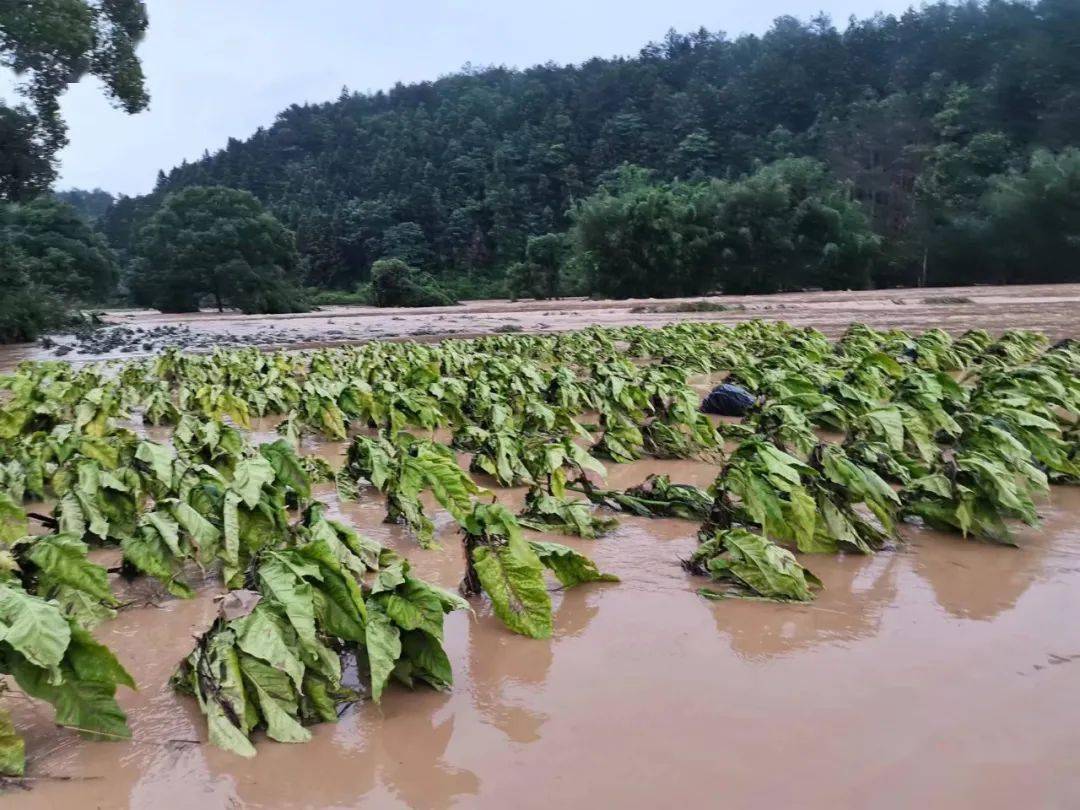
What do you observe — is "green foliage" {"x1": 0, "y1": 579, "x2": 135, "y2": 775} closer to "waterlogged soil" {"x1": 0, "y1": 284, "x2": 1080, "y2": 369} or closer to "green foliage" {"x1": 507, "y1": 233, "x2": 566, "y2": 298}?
"waterlogged soil" {"x1": 0, "y1": 284, "x2": 1080, "y2": 369}

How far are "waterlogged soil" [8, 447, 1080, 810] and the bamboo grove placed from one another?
10 centimetres

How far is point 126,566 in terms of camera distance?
2.94 metres

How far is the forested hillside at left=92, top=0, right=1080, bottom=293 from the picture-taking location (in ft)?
128

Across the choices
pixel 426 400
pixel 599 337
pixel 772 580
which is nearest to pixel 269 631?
pixel 772 580

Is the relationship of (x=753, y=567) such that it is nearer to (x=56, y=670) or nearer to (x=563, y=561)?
(x=563, y=561)

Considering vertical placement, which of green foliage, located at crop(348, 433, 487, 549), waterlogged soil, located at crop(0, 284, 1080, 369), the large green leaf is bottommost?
waterlogged soil, located at crop(0, 284, 1080, 369)

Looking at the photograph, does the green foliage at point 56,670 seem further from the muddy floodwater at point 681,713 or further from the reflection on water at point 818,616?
the reflection on water at point 818,616

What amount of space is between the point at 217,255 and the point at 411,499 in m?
39.1

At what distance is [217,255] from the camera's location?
38.9m

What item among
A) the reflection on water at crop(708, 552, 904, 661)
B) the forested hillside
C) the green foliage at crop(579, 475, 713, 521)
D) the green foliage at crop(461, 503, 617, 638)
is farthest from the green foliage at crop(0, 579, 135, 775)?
the forested hillside

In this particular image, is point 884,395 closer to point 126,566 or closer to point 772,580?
point 772,580

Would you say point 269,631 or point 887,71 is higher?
point 887,71

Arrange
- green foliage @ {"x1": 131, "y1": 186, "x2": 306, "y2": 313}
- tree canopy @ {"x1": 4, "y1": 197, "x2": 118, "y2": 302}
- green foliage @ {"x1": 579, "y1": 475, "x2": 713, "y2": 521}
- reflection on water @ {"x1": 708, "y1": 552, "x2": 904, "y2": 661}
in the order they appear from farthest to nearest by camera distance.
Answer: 1. green foliage @ {"x1": 131, "y1": 186, "x2": 306, "y2": 313}
2. tree canopy @ {"x1": 4, "y1": 197, "x2": 118, "y2": 302}
3. green foliage @ {"x1": 579, "y1": 475, "x2": 713, "y2": 521}
4. reflection on water @ {"x1": 708, "y1": 552, "x2": 904, "y2": 661}

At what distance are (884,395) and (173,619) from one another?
4799 millimetres
